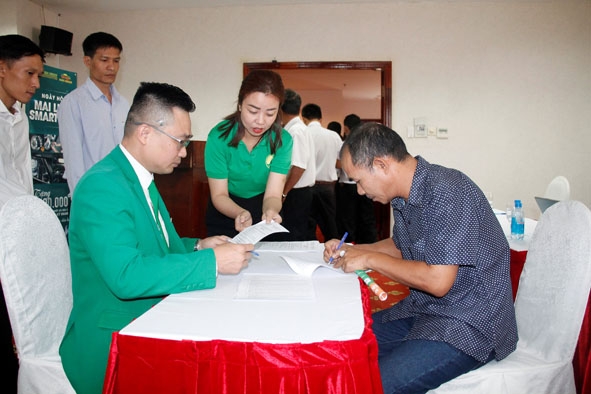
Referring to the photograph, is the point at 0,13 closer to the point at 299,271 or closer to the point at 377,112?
the point at 299,271

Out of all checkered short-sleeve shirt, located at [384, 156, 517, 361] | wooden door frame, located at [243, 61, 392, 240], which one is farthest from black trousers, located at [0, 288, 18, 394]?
wooden door frame, located at [243, 61, 392, 240]

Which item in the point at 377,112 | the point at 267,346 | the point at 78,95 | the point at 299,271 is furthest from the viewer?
the point at 377,112

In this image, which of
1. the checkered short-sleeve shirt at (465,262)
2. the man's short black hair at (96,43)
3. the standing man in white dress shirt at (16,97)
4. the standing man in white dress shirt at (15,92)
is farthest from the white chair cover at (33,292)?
the man's short black hair at (96,43)

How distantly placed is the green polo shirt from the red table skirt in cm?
135

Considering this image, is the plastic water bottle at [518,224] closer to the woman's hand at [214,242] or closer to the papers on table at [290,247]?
the papers on table at [290,247]

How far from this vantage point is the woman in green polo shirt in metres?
2.16

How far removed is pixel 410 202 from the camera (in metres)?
1.41

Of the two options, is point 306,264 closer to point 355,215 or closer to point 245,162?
point 245,162

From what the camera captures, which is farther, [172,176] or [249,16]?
[249,16]

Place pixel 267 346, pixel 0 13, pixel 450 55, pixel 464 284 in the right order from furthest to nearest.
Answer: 1. pixel 450 55
2. pixel 0 13
3. pixel 464 284
4. pixel 267 346

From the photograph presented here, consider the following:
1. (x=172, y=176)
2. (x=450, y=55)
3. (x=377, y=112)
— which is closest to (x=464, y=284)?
(x=172, y=176)

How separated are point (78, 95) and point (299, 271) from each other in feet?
7.21

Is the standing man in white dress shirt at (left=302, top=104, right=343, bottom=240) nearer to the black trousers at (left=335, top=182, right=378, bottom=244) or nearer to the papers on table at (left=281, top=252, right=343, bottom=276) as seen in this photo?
the black trousers at (left=335, top=182, right=378, bottom=244)

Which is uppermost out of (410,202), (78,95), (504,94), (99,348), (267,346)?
(504,94)
